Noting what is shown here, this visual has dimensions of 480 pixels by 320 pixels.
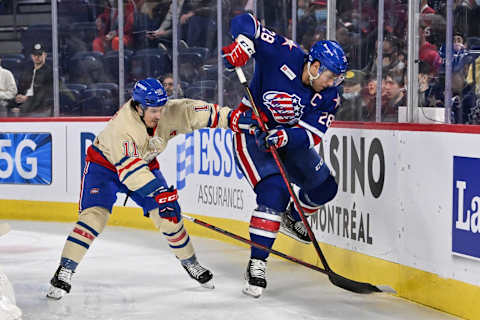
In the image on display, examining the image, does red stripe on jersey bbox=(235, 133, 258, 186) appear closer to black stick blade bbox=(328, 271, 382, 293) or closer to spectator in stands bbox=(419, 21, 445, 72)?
black stick blade bbox=(328, 271, 382, 293)

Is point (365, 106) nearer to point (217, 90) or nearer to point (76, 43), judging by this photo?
point (217, 90)

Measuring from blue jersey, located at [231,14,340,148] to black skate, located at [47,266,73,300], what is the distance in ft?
4.12

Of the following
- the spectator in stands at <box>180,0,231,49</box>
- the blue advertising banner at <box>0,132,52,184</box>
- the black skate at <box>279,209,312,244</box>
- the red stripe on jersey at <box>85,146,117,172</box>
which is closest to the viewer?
the red stripe on jersey at <box>85,146,117,172</box>

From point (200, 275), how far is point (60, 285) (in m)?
0.72

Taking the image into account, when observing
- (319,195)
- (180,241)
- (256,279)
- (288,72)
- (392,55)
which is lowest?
(256,279)

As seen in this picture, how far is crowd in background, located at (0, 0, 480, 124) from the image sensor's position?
449cm

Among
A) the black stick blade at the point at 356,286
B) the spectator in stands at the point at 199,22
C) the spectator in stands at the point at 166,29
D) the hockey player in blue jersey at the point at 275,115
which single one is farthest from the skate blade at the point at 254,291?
the spectator in stands at the point at 166,29

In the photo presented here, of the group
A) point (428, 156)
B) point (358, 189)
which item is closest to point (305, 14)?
point (358, 189)

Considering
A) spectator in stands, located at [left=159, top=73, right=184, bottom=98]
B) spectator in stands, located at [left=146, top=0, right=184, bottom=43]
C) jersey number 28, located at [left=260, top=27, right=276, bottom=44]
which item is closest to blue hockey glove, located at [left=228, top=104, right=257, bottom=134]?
jersey number 28, located at [left=260, top=27, right=276, bottom=44]

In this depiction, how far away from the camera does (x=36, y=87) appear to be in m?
8.08

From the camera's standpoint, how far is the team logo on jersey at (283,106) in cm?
448

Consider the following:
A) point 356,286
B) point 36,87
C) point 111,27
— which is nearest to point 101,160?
point 356,286

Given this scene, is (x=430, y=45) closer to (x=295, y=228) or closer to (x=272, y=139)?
(x=272, y=139)

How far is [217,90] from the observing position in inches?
279
